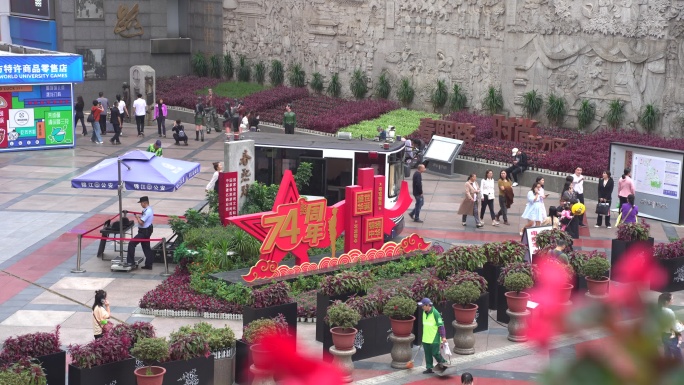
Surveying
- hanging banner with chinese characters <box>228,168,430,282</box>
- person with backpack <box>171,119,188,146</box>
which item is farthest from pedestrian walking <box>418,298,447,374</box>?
person with backpack <box>171,119,188,146</box>

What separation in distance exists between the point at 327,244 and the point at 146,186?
12.0ft

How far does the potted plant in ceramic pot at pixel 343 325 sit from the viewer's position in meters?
13.2

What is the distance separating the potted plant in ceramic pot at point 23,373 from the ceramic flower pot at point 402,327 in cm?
478

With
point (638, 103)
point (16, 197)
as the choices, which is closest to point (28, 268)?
point (16, 197)

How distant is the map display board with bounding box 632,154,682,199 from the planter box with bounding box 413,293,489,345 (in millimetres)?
8835

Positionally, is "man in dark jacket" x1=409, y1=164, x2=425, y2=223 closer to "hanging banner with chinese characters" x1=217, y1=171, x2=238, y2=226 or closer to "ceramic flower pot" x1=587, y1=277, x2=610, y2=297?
"hanging banner with chinese characters" x1=217, y1=171, x2=238, y2=226

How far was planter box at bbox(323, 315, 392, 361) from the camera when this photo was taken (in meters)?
13.8

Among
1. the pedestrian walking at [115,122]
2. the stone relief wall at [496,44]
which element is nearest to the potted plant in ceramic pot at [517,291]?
the stone relief wall at [496,44]

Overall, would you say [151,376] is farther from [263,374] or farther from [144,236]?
[263,374]

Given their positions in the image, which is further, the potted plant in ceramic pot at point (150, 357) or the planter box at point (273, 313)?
the planter box at point (273, 313)

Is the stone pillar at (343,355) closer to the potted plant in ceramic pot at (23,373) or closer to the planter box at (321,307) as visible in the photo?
the planter box at (321,307)

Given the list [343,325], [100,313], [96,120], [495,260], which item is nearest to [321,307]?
[343,325]

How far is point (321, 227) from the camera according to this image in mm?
17797

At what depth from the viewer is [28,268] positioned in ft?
61.2
